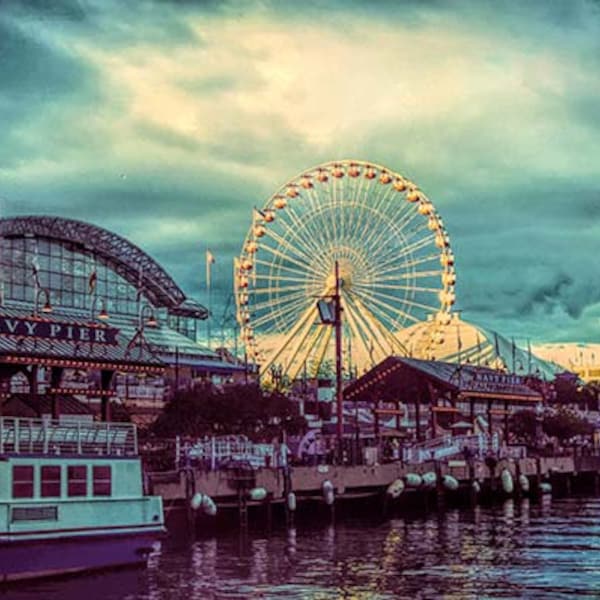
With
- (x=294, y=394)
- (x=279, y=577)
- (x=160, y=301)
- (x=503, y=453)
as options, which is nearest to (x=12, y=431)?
(x=279, y=577)

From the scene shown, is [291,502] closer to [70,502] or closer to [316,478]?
[316,478]

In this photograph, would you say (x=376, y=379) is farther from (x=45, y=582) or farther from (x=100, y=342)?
(x=45, y=582)

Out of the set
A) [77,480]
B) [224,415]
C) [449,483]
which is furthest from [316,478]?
[224,415]

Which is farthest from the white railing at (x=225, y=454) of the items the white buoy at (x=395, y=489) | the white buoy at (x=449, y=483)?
the white buoy at (x=449, y=483)

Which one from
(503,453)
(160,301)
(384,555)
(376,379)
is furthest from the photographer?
(160,301)

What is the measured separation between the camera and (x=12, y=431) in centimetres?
4019

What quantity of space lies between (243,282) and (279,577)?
201 feet

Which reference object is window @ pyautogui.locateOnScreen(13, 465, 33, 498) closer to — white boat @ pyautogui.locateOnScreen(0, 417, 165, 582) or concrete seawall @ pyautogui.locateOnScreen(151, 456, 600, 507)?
white boat @ pyautogui.locateOnScreen(0, 417, 165, 582)

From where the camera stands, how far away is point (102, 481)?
40.7 metres

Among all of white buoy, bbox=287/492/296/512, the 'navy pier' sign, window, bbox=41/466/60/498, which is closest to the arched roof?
white buoy, bbox=287/492/296/512

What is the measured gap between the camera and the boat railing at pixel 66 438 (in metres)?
39.6

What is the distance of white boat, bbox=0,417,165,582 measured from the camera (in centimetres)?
3769

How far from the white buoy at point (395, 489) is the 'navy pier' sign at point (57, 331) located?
62.3 feet

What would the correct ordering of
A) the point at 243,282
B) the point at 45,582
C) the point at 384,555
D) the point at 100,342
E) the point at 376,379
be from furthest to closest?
the point at 243,282
the point at 376,379
the point at 100,342
the point at 384,555
the point at 45,582
